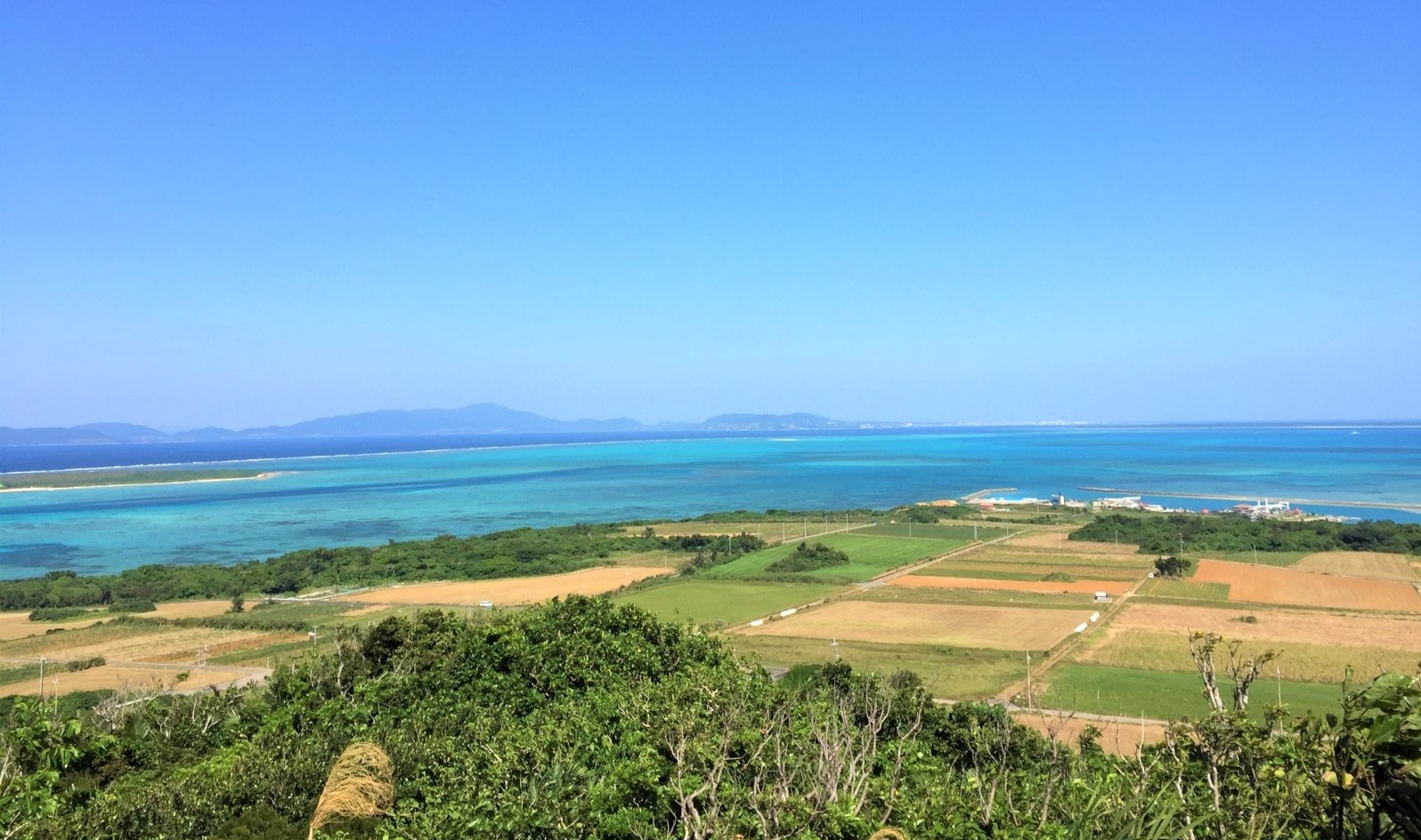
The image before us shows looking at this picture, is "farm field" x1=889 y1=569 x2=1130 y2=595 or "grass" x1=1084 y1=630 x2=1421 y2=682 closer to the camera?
"grass" x1=1084 y1=630 x2=1421 y2=682

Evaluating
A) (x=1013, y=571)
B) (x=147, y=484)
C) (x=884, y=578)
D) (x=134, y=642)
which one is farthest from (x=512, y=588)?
(x=147, y=484)

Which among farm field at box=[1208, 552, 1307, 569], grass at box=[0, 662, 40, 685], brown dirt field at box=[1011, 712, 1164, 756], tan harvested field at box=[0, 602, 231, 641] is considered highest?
grass at box=[0, 662, 40, 685]

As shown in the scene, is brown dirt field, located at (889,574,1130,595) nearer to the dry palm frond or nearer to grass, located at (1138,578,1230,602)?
grass, located at (1138,578,1230,602)

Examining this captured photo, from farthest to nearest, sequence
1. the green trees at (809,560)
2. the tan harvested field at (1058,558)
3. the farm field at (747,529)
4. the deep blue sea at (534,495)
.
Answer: the deep blue sea at (534,495) → the farm field at (747,529) → the green trees at (809,560) → the tan harvested field at (1058,558)

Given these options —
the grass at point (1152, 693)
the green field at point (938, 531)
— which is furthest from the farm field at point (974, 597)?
the green field at point (938, 531)

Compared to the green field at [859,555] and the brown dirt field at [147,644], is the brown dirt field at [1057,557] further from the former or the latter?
the brown dirt field at [147,644]

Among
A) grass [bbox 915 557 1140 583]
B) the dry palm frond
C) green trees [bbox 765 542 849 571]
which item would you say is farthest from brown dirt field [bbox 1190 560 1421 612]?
the dry palm frond

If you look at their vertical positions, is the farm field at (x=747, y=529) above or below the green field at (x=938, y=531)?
above
